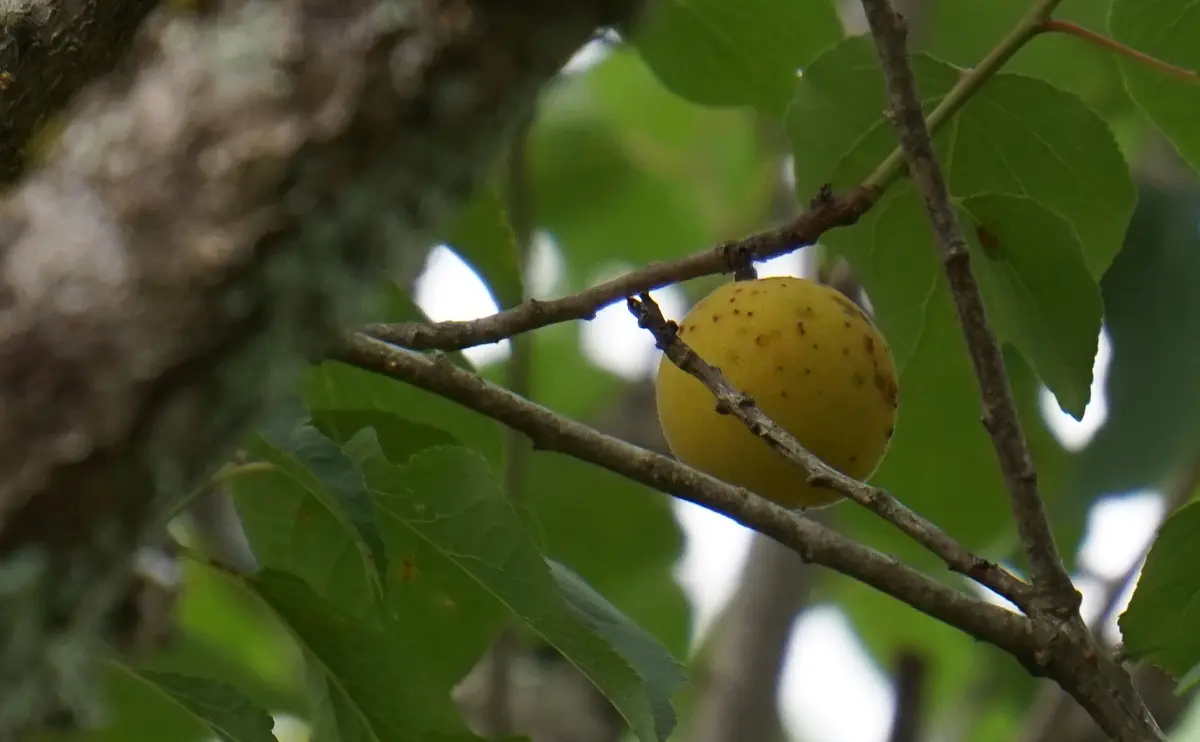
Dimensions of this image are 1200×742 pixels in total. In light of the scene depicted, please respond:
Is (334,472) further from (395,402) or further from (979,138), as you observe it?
(979,138)

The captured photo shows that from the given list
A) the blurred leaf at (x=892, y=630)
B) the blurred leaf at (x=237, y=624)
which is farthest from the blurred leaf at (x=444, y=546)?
the blurred leaf at (x=892, y=630)

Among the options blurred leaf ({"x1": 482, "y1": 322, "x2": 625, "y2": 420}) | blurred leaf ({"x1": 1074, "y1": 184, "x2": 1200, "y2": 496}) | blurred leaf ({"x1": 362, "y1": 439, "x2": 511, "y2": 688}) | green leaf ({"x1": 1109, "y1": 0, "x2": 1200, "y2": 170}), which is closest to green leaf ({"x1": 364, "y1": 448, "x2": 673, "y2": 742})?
blurred leaf ({"x1": 362, "y1": 439, "x2": 511, "y2": 688})

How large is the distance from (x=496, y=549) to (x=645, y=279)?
0.51 ft

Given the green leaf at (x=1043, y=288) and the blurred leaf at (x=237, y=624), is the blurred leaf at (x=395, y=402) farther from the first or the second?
the blurred leaf at (x=237, y=624)

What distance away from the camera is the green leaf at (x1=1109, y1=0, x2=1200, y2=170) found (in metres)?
0.81

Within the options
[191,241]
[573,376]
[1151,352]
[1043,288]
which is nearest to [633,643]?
[1043,288]

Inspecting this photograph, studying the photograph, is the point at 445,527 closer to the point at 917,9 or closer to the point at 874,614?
the point at 917,9

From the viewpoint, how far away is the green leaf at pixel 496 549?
674 mm

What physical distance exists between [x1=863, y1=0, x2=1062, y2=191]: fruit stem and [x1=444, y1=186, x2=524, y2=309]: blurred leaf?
0.32 metres

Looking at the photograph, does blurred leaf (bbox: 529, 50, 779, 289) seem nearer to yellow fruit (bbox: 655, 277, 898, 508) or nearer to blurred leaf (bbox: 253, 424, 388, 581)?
yellow fruit (bbox: 655, 277, 898, 508)

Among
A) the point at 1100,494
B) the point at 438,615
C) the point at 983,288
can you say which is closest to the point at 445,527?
the point at 438,615

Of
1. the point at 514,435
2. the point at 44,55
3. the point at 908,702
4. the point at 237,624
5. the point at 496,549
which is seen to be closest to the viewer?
the point at 44,55

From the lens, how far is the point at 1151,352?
1.36m

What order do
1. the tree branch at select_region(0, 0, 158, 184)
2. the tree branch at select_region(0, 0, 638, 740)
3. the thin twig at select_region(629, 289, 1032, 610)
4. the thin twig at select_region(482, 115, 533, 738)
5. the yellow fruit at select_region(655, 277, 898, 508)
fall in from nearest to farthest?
the tree branch at select_region(0, 0, 638, 740) → the tree branch at select_region(0, 0, 158, 184) → the thin twig at select_region(629, 289, 1032, 610) → the yellow fruit at select_region(655, 277, 898, 508) → the thin twig at select_region(482, 115, 533, 738)
